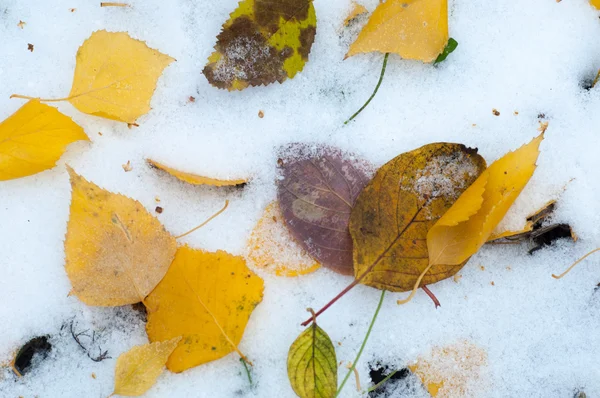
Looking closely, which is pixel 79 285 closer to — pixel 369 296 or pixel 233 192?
pixel 233 192

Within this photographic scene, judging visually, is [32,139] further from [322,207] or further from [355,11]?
[355,11]

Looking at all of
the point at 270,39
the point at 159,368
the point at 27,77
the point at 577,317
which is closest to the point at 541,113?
the point at 577,317

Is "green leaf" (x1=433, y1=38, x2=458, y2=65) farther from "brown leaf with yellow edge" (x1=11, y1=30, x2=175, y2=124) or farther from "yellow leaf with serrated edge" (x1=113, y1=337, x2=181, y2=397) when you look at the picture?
"yellow leaf with serrated edge" (x1=113, y1=337, x2=181, y2=397)

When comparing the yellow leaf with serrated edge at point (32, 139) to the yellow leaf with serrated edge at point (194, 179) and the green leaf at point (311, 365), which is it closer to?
the yellow leaf with serrated edge at point (194, 179)

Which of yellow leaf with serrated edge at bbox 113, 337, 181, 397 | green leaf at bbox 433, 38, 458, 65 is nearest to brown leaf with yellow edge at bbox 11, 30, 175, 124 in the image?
yellow leaf with serrated edge at bbox 113, 337, 181, 397

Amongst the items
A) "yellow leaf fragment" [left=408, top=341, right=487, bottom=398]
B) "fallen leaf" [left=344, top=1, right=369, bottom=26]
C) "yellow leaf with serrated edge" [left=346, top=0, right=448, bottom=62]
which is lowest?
"yellow leaf fragment" [left=408, top=341, right=487, bottom=398]

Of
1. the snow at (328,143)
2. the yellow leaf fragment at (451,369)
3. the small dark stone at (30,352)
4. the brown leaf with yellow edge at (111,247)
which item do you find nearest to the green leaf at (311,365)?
the snow at (328,143)

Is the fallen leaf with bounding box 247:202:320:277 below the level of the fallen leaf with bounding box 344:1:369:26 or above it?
below
